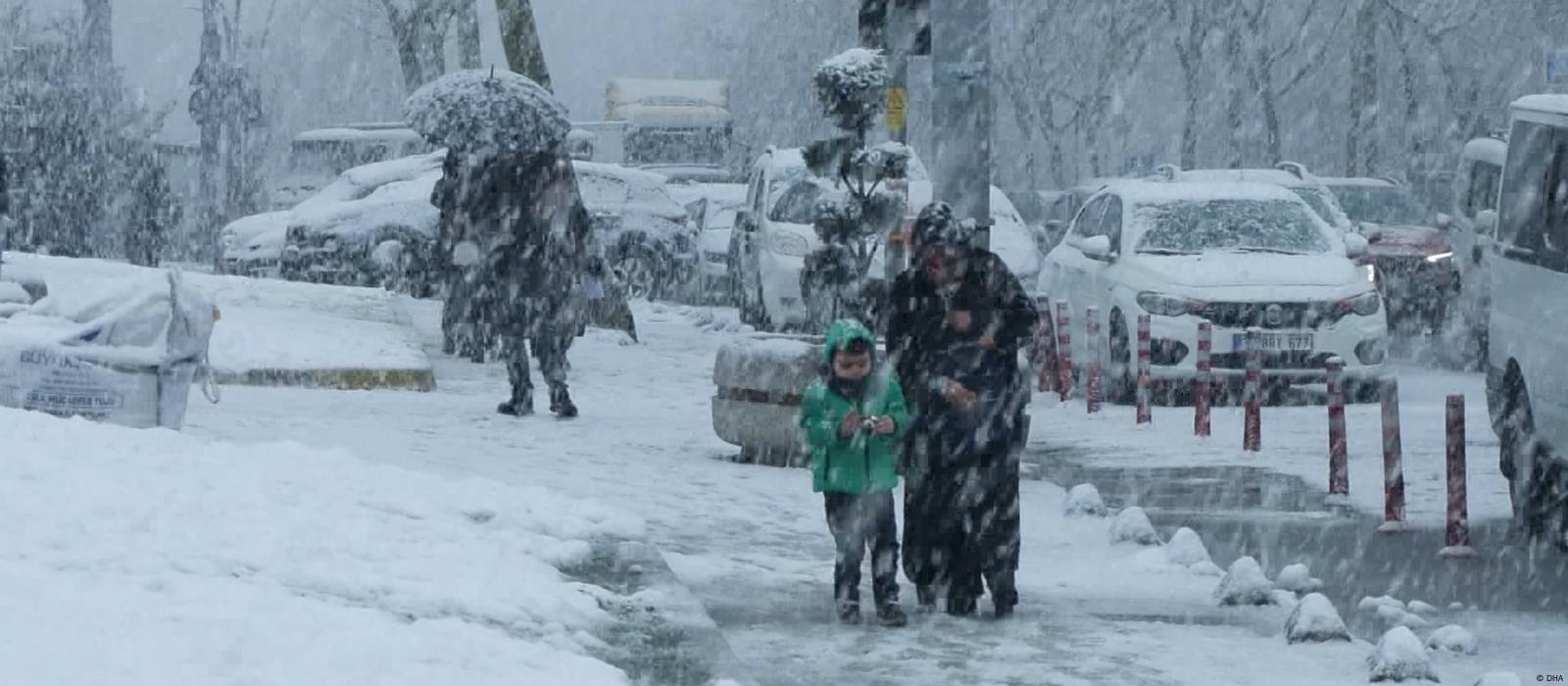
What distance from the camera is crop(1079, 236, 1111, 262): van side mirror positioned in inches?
717

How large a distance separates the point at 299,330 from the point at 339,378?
2414 millimetres

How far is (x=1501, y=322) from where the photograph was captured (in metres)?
12.1

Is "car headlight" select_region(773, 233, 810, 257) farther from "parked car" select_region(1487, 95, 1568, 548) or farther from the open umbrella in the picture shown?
"parked car" select_region(1487, 95, 1568, 548)

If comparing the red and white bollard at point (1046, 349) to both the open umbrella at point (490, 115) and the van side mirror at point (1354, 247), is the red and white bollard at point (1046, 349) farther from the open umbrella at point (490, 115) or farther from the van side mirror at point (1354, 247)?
the open umbrella at point (490, 115)

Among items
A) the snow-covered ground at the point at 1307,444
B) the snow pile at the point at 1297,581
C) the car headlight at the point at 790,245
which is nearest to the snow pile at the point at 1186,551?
the snow pile at the point at 1297,581

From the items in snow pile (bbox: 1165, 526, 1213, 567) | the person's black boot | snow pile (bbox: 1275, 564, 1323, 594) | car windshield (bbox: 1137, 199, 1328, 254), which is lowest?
snow pile (bbox: 1275, 564, 1323, 594)

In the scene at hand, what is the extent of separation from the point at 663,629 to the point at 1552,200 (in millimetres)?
5272

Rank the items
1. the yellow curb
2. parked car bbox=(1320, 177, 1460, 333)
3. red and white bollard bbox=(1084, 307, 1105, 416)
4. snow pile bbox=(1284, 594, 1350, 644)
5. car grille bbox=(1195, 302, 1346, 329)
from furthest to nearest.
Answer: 1. parked car bbox=(1320, 177, 1460, 333)
2. car grille bbox=(1195, 302, 1346, 329)
3. red and white bollard bbox=(1084, 307, 1105, 416)
4. the yellow curb
5. snow pile bbox=(1284, 594, 1350, 644)

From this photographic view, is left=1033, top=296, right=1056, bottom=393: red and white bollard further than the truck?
No

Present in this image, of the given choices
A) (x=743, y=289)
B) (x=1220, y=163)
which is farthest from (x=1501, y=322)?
(x=1220, y=163)

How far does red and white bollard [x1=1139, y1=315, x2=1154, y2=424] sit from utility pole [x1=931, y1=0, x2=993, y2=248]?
3.19 m

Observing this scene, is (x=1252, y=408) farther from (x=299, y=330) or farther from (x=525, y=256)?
(x=299, y=330)

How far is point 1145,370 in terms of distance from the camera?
650 inches

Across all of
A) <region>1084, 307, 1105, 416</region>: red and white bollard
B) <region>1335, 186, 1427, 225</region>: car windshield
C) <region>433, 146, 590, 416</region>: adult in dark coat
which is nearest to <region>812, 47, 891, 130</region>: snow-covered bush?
<region>433, 146, 590, 416</region>: adult in dark coat
